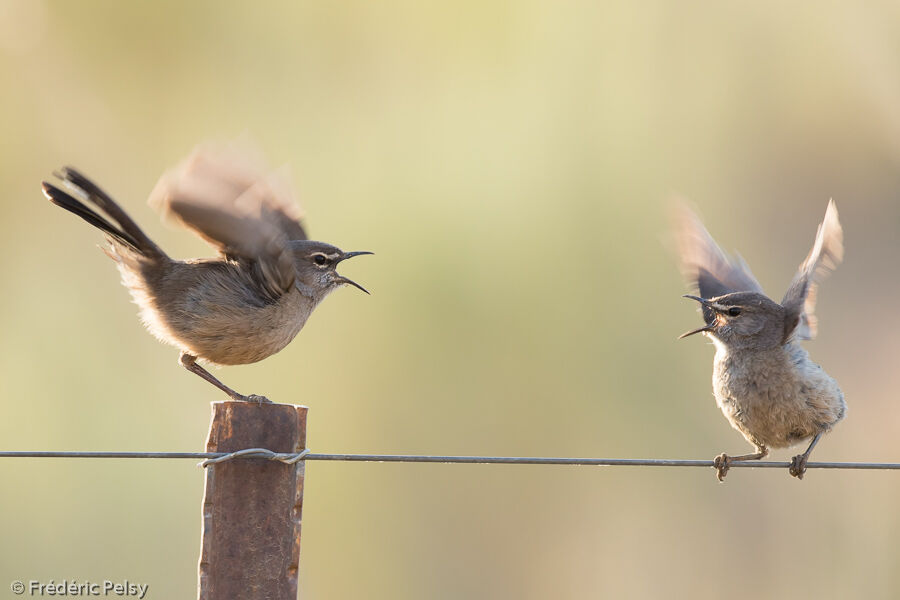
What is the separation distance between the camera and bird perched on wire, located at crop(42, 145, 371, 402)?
14.9ft

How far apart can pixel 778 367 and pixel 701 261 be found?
1.32 meters

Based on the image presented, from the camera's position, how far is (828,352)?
11.4 metres

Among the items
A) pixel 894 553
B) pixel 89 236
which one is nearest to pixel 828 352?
pixel 894 553

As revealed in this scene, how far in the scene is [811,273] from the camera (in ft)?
15.6

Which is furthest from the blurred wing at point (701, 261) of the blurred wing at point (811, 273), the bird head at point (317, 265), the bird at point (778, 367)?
the bird head at point (317, 265)

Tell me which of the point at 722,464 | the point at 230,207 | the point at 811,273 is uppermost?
the point at 230,207

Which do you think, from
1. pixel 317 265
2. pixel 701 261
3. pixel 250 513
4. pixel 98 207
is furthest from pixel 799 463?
pixel 98 207

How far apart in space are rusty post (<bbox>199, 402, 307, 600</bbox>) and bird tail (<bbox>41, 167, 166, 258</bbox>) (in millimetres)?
1711

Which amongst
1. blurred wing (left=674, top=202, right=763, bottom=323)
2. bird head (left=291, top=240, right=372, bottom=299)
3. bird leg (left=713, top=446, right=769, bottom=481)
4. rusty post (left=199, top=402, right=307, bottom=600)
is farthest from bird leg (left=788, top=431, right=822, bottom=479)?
rusty post (left=199, top=402, right=307, bottom=600)

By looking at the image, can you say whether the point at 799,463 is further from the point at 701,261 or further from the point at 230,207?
the point at 230,207

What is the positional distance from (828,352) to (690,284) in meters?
6.09

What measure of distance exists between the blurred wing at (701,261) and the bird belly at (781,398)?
104cm

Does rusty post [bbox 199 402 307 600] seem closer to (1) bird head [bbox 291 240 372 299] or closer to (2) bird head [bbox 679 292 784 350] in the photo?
(1) bird head [bbox 291 240 372 299]

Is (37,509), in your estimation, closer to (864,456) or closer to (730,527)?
(730,527)
